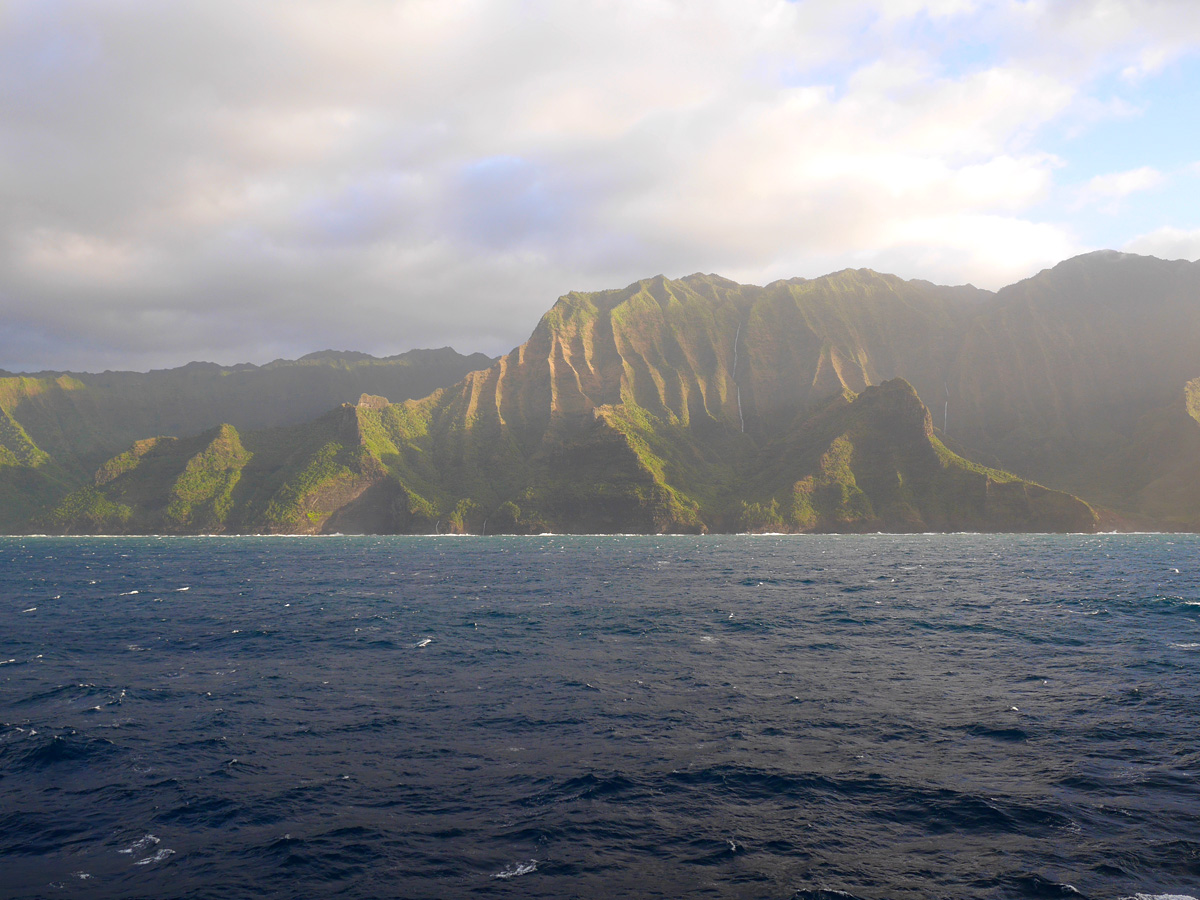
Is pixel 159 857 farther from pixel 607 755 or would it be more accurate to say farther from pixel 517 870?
pixel 607 755

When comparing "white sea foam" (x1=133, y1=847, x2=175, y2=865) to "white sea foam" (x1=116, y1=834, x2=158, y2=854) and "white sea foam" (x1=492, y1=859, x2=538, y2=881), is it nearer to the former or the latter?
"white sea foam" (x1=116, y1=834, x2=158, y2=854)

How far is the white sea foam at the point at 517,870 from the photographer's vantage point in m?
21.9

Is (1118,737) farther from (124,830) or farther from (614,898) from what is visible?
(124,830)

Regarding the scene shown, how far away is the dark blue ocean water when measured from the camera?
22312 mm

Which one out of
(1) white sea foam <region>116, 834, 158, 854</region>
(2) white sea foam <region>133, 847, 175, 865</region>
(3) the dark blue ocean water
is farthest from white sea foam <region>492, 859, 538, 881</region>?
(1) white sea foam <region>116, 834, 158, 854</region>

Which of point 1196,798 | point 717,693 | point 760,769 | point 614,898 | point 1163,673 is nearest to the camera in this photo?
point 614,898

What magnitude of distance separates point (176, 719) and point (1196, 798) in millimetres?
49367

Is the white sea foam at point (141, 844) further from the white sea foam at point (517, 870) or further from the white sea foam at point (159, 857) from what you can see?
the white sea foam at point (517, 870)

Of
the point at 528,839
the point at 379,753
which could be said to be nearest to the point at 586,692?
the point at 379,753

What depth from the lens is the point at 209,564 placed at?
489 feet

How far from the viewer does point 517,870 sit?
22188mm

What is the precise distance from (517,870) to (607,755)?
34.7ft

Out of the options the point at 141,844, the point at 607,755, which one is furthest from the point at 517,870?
the point at 141,844

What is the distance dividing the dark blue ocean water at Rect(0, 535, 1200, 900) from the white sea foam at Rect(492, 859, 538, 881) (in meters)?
0.13
